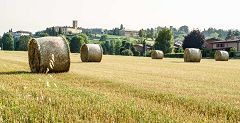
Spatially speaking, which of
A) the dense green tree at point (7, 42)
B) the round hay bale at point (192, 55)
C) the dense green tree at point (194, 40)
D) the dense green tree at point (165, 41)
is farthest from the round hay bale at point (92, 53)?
the dense green tree at point (7, 42)

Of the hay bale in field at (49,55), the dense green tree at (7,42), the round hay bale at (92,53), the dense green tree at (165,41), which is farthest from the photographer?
the dense green tree at (7,42)

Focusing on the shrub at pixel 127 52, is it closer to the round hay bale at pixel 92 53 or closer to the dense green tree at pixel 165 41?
the dense green tree at pixel 165 41

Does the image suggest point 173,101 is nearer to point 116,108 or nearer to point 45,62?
point 116,108

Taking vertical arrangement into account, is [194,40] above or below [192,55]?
above

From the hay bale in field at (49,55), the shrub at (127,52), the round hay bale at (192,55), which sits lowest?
the shrub at (127,52)

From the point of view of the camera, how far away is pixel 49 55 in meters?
21.0

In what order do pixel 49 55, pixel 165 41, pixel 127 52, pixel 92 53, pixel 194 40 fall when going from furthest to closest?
pixel 127 52 < pixel 165 41 < pixel 194 40 < pixel 92 53 < pixel 49 55

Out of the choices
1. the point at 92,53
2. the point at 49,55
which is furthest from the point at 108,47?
the point at 49,55

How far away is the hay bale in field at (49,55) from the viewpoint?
20.7 metres

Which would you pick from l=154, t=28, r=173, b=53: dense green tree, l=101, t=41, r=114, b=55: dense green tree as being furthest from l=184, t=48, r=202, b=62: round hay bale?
l=101, t=41, r=114, b=55: dense green tree

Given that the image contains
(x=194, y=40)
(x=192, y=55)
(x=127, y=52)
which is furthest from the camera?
(x=127, y=52)

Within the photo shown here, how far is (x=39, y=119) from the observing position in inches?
317

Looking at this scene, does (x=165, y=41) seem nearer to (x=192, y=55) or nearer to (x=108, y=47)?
(x=108, y=47)

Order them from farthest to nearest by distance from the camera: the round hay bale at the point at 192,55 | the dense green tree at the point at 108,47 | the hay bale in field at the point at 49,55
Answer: the dense green tree at the point at 108,47
the round hay bale at the point at 192,55
the hay bale in field at the point at 49,55
